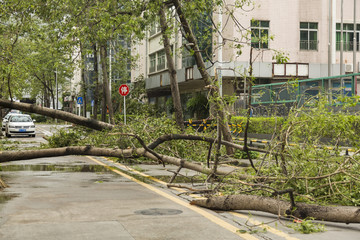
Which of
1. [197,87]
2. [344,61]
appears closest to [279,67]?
[344,61]

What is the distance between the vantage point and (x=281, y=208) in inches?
295

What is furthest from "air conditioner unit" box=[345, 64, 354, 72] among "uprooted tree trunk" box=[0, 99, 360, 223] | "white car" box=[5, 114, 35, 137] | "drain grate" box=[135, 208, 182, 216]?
"drain grate" box=[135, 208, 182, 216]

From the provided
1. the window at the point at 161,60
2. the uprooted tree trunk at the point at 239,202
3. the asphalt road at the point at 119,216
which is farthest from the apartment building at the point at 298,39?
the asphalt road at the point at 119,216

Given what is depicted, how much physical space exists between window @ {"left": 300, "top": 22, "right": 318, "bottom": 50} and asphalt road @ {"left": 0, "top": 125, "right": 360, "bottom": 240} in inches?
1268

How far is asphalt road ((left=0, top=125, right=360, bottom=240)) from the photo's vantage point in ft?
21.8

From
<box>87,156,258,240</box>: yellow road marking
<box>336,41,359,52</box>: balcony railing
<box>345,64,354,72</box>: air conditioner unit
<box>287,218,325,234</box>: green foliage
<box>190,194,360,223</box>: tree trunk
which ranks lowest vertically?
<box>87,156,258,240</box>: yellow road marking

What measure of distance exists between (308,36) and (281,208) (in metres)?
36.5

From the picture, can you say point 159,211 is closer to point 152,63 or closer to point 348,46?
point 348,46

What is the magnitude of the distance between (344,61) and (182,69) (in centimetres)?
1295

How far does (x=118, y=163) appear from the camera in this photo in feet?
57.6

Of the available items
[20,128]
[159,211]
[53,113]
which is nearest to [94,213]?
[159,211]

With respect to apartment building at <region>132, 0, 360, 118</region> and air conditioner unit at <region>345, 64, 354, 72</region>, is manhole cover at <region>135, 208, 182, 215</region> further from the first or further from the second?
air conditioner unit at <region>345, 64, 354, 72</region>

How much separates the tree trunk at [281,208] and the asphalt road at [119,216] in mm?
129

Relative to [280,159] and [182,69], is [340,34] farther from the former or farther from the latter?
[280,159]
